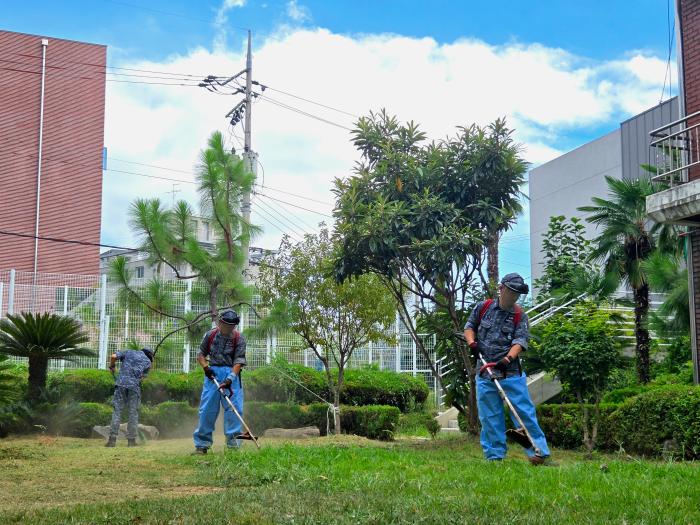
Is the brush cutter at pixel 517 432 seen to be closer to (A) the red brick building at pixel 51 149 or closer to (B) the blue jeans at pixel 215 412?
(B) the blue jeans at pixel 215 412

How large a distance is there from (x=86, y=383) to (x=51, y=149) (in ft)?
64.9

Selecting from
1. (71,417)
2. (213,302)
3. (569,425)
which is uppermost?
(213,302)

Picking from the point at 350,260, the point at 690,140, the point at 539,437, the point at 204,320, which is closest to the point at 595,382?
the point at 539,437

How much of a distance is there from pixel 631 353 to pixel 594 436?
25.3ft

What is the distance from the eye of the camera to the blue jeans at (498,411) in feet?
26.3

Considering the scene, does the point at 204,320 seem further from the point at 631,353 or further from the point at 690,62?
the point at 690,62

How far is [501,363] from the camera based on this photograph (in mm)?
8000

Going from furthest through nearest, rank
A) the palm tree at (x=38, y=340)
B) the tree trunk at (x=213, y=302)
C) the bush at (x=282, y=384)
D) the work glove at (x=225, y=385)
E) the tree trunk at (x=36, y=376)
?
the bush at (x=282, y=384) < the tree trunk at (x=213, y=302) < the tree trunk at (x=36, y=376) < the palm tree at (x=38, y=340) < the work glove at (x=225, y=385)

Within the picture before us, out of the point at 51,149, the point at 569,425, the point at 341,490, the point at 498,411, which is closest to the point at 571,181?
the point at 51,149

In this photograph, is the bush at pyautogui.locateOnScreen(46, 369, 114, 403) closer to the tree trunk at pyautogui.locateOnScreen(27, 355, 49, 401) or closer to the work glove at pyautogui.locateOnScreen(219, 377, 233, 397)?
the tree trunk at pyautogui.locateOnScreen(27, 355, 49, 401)

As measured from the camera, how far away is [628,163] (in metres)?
28.0

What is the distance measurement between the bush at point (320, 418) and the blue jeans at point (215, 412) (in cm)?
520

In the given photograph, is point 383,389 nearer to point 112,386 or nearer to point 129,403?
point 112,386

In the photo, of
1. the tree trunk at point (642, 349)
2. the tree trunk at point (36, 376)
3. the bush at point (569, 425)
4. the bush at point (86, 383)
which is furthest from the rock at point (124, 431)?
the tree trunk at point (642, 349)
